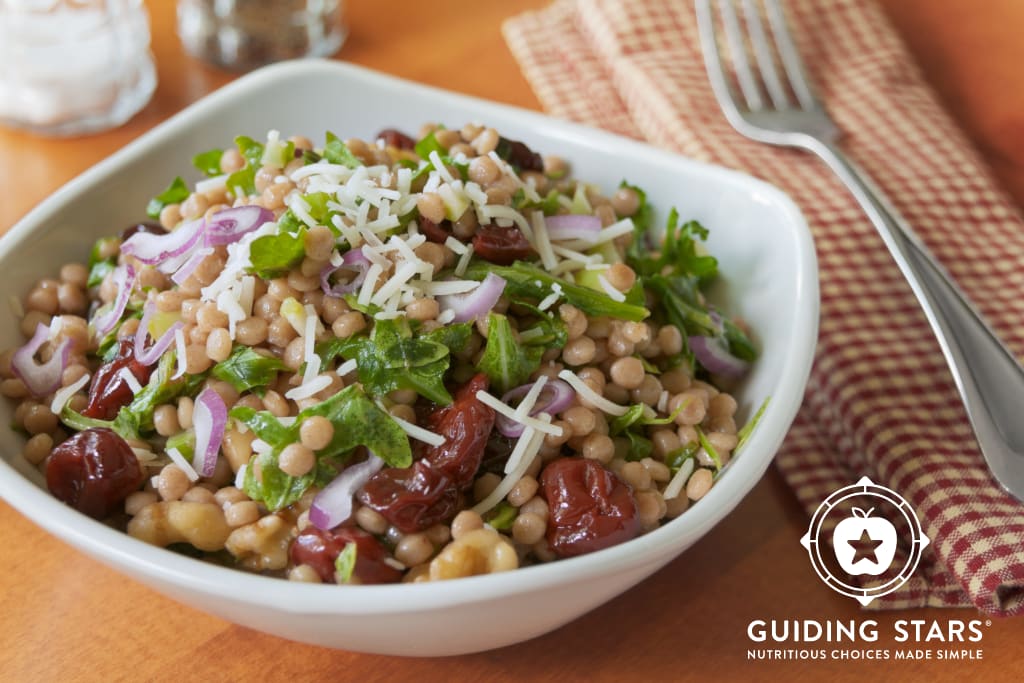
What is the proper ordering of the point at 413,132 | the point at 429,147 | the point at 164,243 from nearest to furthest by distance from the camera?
the point at 164,243, the point at 429,147, the point at 413,132

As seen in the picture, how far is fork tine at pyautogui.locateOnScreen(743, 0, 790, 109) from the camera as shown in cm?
318

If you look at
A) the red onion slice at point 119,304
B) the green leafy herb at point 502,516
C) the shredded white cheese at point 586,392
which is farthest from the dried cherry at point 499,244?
the red onion slice at point 119,304

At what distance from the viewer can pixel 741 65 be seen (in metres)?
3.20

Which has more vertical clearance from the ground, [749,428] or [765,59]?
[765,59]

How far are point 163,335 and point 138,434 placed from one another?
7.4 inches

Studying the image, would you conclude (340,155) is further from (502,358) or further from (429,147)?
(502,358)

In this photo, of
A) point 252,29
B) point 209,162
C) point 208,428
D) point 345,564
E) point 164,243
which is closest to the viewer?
point 345,564

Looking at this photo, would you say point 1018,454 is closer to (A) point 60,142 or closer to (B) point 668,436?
(B) point 668,436

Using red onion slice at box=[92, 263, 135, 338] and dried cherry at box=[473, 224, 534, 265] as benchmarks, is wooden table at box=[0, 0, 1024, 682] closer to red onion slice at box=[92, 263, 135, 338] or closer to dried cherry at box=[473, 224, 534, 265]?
red onion slice at box=[92, 263, 135, 338]

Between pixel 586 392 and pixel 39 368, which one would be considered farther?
pixel 39 368

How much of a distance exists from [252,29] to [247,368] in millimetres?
1901

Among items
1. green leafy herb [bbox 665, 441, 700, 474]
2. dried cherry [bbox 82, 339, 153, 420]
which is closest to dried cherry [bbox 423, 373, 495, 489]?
green leafy herb [bbox 665, 441, 700, 474]

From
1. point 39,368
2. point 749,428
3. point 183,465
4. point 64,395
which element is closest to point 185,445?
point 183,465

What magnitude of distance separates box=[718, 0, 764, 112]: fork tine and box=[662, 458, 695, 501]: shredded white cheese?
1.50 metres
